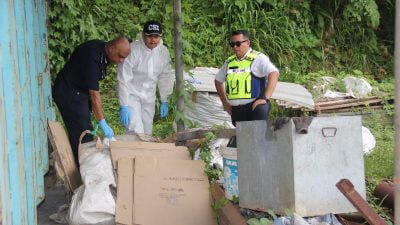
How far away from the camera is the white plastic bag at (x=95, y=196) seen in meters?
4.22

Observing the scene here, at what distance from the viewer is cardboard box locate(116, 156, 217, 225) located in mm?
4266

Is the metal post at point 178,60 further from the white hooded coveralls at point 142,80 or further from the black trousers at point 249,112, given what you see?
the black trousers at point 249,112

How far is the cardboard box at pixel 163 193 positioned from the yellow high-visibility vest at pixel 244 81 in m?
1.36

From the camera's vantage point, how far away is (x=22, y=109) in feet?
12.6

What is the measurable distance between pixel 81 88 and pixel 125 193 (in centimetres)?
143

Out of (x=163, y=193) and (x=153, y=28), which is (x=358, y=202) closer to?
(x=163, y=193)

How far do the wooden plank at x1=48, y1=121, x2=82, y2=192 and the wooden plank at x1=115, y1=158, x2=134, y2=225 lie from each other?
0.57m

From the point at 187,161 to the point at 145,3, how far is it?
6.51 meters

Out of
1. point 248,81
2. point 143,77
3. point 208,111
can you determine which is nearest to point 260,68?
point 248,81

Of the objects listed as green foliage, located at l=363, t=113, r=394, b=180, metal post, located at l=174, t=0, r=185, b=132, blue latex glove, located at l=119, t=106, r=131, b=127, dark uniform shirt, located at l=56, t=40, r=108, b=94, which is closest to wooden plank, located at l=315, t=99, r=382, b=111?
green foliage, located at l=363, t=113, r=394, b=180

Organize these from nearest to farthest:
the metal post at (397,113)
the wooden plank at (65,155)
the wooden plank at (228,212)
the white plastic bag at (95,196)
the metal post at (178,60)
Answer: the metal post at (397,113), the wooden plank at (228,212), the white plastic bag at (95,196), the wooden plank at (65,155), the metal post at (178,60)

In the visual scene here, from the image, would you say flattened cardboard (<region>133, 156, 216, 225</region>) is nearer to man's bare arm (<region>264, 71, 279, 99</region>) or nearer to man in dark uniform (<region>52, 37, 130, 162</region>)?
man in dark uniform (<region>52, 37, 130, 162</region>)

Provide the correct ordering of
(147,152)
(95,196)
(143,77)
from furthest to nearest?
(143,77)
(147,152)
(95,196)

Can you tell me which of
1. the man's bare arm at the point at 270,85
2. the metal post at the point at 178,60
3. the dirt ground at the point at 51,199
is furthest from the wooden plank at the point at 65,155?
the man's bare arm at the point at 270,85
